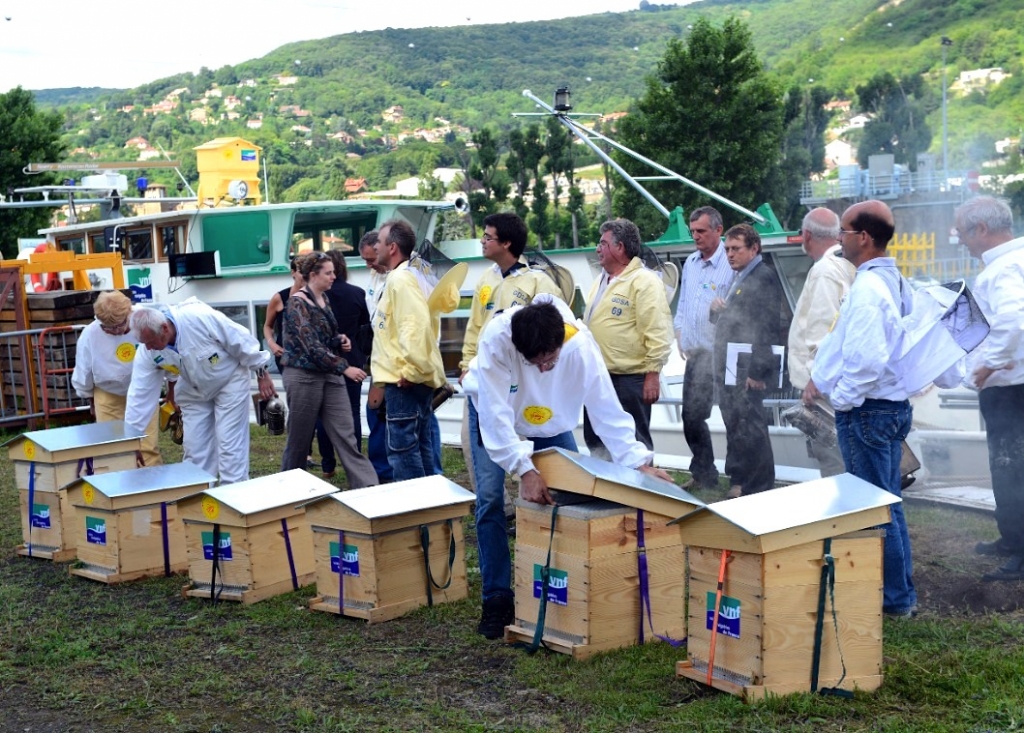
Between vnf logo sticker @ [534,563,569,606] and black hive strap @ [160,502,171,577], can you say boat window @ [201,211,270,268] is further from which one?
vnf logo sticker @ [534,563,569,606]

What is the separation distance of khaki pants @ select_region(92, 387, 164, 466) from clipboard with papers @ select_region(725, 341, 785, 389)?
4238 millimetres

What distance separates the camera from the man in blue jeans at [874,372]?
4.85m

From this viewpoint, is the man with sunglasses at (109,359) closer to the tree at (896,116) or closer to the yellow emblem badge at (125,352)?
the yellow emblem badge at (125,352)

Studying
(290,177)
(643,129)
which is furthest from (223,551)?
(290,177)

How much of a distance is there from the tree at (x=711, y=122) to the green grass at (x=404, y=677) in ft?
109

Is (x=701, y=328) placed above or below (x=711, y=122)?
below

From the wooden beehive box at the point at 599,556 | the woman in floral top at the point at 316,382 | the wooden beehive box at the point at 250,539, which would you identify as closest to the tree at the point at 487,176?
the woman in floral top at the point at 316,382

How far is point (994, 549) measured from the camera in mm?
6000

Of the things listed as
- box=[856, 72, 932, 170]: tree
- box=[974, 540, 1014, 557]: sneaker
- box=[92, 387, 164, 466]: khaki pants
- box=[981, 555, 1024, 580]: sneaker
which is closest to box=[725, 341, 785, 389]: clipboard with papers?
box=[974, 540, 1014, 557]: sneaker

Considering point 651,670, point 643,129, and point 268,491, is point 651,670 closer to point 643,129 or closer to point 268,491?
point 268,491

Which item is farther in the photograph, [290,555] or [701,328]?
[701,328]

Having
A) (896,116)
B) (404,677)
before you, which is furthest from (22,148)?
(896,116)

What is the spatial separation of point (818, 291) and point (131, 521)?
439 centimetres

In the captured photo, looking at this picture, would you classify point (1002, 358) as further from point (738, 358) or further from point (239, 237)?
point (239, 237)
